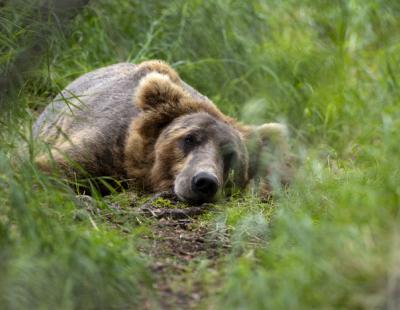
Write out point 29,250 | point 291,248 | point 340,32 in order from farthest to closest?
point 340,32 → point 291,248 → point 29,250

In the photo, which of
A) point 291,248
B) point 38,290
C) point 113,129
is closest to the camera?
point 38,290

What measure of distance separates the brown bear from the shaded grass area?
0.35 metres

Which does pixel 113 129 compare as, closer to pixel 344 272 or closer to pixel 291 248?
pixel 291 248

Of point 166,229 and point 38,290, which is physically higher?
point 38,290

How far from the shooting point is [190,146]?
546cm

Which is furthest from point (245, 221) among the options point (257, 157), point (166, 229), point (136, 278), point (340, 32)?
point (340, 32)

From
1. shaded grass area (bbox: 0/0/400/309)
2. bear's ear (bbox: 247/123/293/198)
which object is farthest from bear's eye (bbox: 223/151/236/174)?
shaded grass area (bbox: 0/0/400/309)

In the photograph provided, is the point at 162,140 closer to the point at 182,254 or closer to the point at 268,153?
the point at 268,153

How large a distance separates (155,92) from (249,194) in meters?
1.11

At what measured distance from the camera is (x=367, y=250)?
2.76 meters

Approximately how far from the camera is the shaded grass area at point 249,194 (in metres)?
2.72

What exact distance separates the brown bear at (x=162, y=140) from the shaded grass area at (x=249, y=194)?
13.9 inches

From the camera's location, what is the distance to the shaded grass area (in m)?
2.72

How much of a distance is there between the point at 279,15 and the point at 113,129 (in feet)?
9.14
